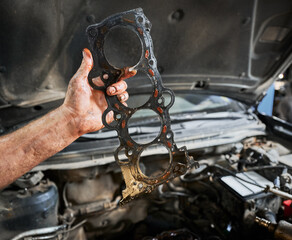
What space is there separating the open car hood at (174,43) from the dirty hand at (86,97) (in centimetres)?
37

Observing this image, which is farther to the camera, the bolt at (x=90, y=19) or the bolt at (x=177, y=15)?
the bolt at (x=177, y=15)

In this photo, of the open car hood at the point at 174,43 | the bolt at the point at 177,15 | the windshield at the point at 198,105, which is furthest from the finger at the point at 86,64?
the windshield at the point at 198,105

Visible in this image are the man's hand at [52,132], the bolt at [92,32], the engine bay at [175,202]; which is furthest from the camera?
the engine bay at [175,202]

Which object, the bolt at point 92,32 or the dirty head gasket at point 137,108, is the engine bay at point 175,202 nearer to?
the dirty head gasket at point 137,108

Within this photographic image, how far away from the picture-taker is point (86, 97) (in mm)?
786

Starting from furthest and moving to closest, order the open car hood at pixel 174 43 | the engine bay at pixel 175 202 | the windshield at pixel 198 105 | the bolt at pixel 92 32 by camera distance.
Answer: the windshield at pixel 198 105 < the engine bay at pixel 175 202 < the open car hood at pixel 174 43 < the bolt at pixel 92 32

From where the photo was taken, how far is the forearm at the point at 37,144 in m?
0.80

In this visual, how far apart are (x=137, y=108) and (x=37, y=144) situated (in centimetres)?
36

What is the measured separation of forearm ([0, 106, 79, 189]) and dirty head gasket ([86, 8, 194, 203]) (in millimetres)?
152

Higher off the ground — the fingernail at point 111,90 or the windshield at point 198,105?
the fingernail at point 111,90

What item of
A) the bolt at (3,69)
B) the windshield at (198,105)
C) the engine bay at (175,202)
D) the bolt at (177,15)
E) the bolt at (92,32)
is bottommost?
the engine bay at (175,202)

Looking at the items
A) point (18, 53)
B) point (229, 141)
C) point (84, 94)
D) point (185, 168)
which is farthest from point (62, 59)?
point (229, 141)

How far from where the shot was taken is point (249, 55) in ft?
5.04

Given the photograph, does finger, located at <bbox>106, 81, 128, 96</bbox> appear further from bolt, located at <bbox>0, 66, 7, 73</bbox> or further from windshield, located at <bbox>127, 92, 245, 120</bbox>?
windshield, located at <bbox>127, 92, 245, 120</bbox>
